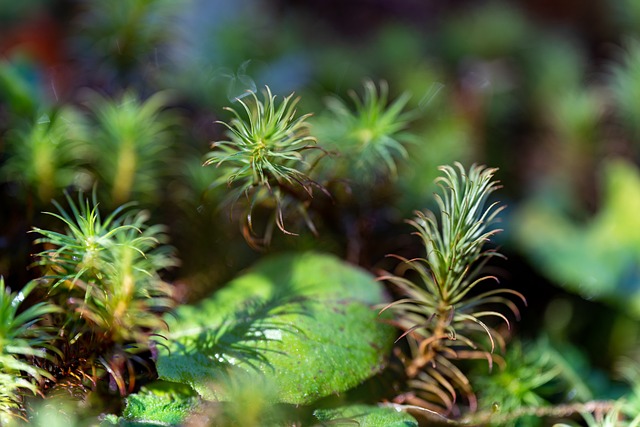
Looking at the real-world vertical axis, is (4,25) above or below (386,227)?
above

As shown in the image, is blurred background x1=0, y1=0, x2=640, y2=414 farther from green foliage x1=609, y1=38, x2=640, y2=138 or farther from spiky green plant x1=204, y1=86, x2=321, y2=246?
spiky green plant x1=204, y1=86, x2=321, y2=246

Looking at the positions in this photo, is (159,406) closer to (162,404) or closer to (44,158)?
(162,404)

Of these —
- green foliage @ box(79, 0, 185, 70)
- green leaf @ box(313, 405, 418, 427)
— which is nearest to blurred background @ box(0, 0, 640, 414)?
green foliage @ box(79, 0, 185, 70)

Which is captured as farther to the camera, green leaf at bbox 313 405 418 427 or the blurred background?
the blurred background

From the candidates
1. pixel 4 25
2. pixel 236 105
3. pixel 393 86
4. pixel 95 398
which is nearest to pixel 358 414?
pixel 95 398

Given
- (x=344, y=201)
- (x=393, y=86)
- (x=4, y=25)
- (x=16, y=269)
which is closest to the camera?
(x=16, y=269)

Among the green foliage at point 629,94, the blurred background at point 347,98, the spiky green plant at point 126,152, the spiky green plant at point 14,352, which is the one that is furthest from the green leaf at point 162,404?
the green foliage at point 629,94

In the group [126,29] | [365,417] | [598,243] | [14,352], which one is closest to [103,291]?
[14,352]

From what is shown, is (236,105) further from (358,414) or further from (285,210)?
(358,414)
